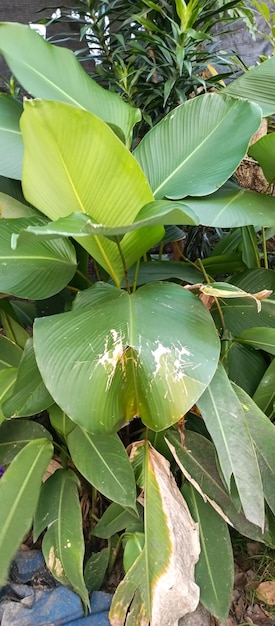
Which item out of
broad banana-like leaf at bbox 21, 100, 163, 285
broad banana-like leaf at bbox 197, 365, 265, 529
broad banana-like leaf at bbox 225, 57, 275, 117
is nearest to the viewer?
broad banana-like leaf at bbox 21, 100, 163, 285

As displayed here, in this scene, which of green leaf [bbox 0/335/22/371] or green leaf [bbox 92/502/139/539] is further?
green leaf [bbox 0/335/22/371]

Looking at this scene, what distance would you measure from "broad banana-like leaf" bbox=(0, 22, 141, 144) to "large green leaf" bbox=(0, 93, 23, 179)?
0.19 ft

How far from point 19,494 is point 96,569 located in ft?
0.75

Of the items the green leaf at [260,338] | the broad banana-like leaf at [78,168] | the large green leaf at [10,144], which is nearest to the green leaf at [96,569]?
the green leaf at [260,338]

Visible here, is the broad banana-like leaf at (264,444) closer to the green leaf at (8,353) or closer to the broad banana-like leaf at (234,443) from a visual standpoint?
the broad banana-like leaf at (234,443)

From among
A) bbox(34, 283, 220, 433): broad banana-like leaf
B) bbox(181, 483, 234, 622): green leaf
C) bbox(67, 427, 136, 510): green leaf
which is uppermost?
bbox(34, 283, 220, 433): broad banana-like leaf

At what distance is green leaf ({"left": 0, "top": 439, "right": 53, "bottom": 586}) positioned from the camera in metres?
0.71

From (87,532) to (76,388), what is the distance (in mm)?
543

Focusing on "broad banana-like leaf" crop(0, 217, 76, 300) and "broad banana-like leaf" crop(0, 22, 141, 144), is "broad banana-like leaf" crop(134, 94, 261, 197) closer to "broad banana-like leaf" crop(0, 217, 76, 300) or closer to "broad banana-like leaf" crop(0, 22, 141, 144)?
"broad banana-like leaf" crop(0, 22, 141, 144)

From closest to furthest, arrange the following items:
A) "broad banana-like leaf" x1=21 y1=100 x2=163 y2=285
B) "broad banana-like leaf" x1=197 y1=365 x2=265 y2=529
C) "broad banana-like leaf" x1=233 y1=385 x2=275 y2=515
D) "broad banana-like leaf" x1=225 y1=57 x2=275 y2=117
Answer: "broad banana-like leaf" x1=21 y1=100 x2=163 y2=285 → "broad banana-like leaf" x1=197 y1=365 x2=265 y2=529 → "broad banana-like leaf" x1=233 y1=385 x2=275 y2=515 → "broad banana-like leaf" x1=225 y1=57 x2=275 y2=117

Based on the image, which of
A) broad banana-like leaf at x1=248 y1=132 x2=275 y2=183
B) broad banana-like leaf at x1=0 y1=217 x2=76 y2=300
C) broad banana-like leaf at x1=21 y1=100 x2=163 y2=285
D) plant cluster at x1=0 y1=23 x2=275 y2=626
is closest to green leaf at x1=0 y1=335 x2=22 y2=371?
plant cluster at x1=0 y1=23 x2=275 y2=626

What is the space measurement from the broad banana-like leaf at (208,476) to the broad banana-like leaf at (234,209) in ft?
1.33

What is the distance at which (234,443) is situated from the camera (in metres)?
0.67

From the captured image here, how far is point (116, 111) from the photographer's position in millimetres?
860
